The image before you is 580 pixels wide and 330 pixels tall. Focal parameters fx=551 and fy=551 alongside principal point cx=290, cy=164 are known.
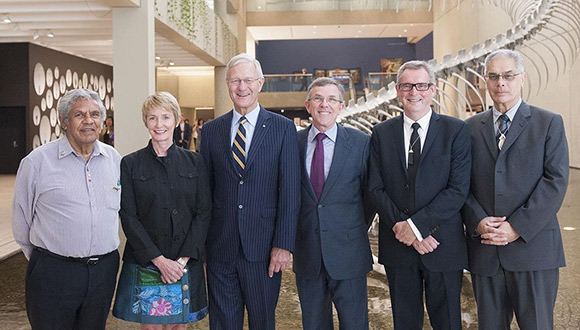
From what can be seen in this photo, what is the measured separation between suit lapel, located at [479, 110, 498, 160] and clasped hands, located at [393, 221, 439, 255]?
54 cm

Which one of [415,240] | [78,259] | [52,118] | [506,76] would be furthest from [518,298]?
[52,118]

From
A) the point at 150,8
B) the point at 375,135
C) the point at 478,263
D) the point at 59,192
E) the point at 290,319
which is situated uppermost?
the point at 150,8

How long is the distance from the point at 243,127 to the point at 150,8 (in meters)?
6.08

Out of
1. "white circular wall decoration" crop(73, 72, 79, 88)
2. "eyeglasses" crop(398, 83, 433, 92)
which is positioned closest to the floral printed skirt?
"eyeglasses" crop(398, 83, 433, 92)

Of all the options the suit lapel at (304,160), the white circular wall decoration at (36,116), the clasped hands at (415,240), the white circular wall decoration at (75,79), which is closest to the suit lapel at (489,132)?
the clasped hands at (415,240)

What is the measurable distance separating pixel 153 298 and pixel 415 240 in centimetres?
135

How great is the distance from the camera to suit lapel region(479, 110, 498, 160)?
111 inches

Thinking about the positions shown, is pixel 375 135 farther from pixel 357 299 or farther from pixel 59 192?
pixel 59 192

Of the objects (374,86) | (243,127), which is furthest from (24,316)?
(374,86)

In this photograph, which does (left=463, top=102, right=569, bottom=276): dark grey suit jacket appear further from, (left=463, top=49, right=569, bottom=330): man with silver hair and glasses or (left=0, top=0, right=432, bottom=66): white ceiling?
(left=0, top=0, right=432, bottom=66): white ceiling

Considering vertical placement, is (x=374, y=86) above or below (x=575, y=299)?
above

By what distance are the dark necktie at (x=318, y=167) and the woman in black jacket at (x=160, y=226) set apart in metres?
0.64

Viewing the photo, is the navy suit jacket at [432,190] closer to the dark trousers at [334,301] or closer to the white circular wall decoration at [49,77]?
the dark trousers at [334,301]

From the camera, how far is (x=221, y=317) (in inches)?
114
